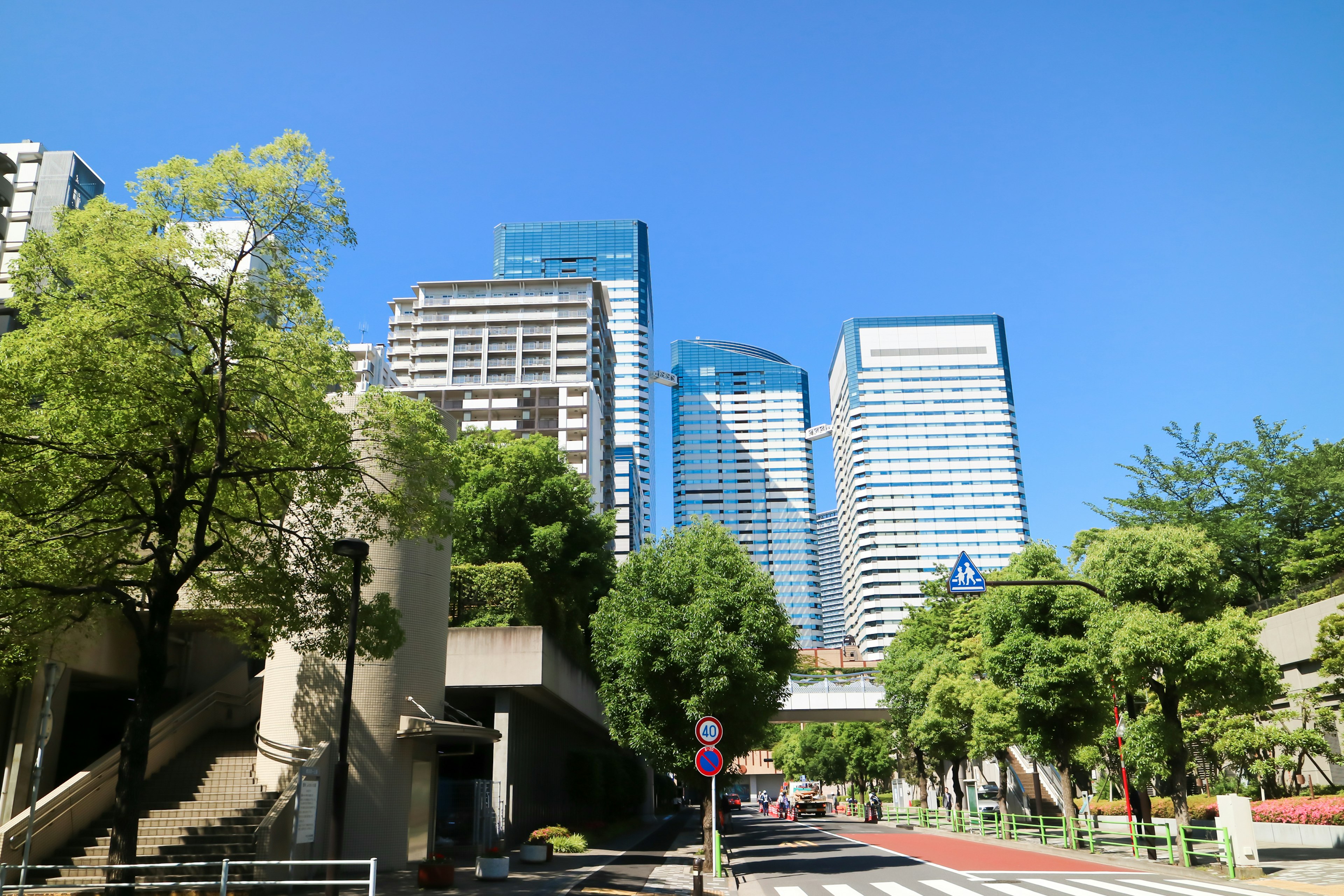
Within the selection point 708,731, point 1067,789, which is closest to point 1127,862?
point 1067,789

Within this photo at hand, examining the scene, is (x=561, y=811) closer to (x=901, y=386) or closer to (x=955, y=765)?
(x=955, y=765)

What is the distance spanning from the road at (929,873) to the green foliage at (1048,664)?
3.32m

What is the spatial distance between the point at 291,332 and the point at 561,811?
26.6 m

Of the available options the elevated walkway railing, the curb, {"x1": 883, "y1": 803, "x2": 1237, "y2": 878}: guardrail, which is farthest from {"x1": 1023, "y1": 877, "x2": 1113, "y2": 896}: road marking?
the elevated walkway railing

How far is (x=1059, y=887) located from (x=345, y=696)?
13238 mm

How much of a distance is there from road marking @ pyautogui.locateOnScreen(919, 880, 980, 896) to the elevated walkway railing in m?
14.1

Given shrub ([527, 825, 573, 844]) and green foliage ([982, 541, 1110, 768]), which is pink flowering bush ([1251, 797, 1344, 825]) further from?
shrub ([527, 825, 573, 844])

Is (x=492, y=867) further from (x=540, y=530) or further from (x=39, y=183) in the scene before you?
(x=39, y=183)

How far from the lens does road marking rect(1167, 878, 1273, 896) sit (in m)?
15.1

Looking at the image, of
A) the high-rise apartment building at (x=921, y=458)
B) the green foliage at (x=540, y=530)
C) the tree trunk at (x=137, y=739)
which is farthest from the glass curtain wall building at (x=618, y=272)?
the tree trunk at (x=137, y=739)

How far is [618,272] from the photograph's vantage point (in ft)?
603

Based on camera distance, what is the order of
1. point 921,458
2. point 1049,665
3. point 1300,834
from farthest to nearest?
point 921,458 → point 1300,834 → point 1049,665

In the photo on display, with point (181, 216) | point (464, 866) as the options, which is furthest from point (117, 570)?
point (464, 866)

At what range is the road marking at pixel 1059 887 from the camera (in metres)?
15.4
